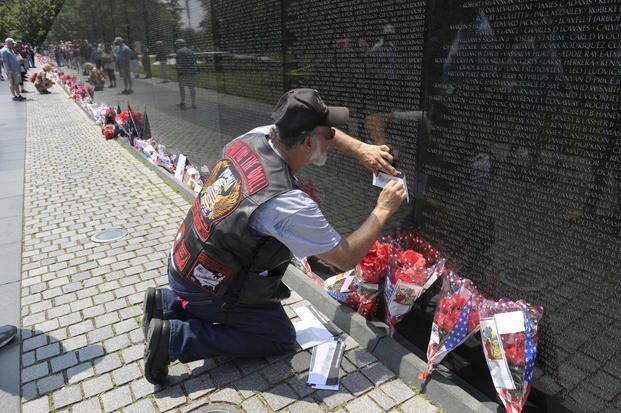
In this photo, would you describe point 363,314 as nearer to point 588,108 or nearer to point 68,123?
point 588,108

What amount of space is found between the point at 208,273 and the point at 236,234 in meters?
0.37

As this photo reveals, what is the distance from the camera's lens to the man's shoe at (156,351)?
2.54 metres

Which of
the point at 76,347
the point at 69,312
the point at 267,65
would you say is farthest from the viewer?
the point at 267,65

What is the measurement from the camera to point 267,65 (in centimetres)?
477

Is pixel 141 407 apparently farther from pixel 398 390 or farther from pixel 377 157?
pixel 377 157

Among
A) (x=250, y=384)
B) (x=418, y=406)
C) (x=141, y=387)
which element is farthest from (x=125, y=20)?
(x=418, y=406)

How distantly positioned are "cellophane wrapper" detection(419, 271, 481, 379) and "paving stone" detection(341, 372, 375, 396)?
0.33 meters

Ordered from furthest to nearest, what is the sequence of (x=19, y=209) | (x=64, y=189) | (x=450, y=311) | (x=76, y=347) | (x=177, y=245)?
(x=64, y=189) < (x=19, y=209) < (x=76, y=347) < (x=177, y=245) < (x=450, y=311)

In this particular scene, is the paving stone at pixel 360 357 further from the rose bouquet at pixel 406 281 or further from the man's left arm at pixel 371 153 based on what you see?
the man's left arm at pixel 371 153

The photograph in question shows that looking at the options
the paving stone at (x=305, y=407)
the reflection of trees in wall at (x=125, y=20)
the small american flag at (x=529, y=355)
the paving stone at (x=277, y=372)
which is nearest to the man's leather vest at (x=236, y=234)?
the paving stone at (x=277, y=372)

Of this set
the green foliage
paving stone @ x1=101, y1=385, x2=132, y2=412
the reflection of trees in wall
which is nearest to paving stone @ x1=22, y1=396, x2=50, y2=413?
paving stone @ x1=101, y1=385, x2=132, y2=412

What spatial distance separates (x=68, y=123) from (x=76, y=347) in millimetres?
11833

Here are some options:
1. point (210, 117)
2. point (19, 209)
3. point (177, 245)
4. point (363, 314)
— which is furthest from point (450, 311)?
point (19, 209)

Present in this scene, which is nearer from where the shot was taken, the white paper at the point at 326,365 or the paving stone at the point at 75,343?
the white paper at the point at 326,365
